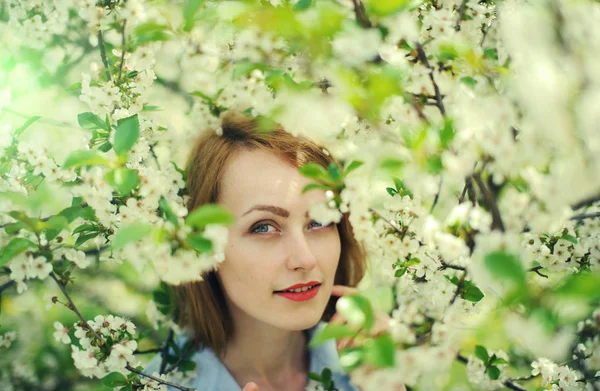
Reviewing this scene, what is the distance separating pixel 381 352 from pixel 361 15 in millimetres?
844

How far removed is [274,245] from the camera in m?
1.96

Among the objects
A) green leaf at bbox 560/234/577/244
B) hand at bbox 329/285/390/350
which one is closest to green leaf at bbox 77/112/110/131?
hand at bbox 329/285/390/350

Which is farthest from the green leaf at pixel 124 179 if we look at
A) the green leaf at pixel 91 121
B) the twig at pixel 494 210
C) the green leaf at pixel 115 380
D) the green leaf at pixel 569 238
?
the green leaf at pixel 569 238

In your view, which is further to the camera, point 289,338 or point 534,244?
point 289,338

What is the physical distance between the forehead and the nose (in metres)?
0.10

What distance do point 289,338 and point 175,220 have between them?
1.31 m

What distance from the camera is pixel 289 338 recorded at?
8.07 ft

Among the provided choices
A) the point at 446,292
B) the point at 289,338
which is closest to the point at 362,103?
the point at 446,292

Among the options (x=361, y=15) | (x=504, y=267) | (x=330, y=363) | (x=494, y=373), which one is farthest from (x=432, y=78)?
(x=330, y=363)

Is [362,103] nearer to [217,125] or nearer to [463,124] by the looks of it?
[463,124]

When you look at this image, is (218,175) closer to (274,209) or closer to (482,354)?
(274,209)

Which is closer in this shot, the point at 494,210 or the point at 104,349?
the point at 494,210

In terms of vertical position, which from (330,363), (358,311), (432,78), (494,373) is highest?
(432,78)

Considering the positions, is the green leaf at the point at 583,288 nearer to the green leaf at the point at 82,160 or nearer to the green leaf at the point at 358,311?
the green leaf at the point at 358,311
